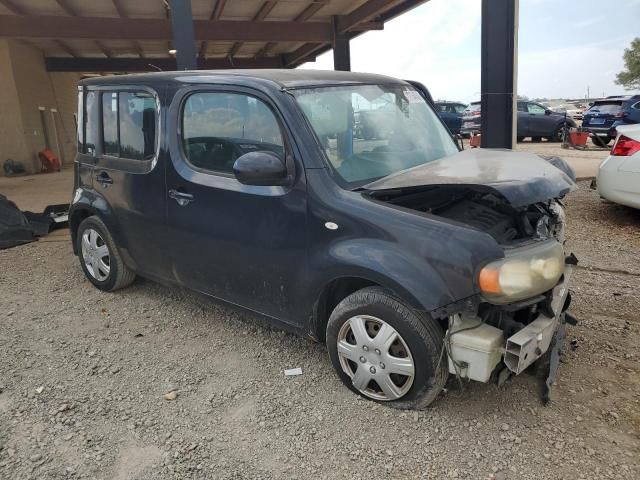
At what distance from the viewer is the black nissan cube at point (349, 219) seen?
101 inches

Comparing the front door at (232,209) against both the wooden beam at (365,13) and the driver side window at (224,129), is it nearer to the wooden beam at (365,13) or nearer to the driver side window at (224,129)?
the driver side window at (224,129)

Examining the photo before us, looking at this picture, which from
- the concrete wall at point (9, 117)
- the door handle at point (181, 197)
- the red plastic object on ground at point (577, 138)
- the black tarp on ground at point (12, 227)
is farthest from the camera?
the red plastic object on ground at point (577, 138)

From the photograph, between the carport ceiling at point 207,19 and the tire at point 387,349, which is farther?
the carport ceiling at point 207,19

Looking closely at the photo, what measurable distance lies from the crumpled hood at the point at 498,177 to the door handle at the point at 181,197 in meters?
1.28

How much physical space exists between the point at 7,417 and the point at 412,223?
2.44 meters

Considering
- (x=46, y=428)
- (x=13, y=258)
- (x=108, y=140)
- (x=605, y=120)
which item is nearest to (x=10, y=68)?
(x=13, y=258)

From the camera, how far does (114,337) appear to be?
3846 millimetres

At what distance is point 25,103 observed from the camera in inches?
600

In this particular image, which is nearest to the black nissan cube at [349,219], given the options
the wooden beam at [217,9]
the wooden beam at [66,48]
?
the wooden beam at [217,9]

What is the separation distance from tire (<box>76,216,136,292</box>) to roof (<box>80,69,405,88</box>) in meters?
1.32

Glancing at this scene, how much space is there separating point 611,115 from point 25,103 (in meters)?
18.8

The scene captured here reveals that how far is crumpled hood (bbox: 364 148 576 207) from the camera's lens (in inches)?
101

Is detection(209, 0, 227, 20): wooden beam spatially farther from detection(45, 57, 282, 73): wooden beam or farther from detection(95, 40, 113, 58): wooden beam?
detection(45, 57, 282, 73): wooden beam

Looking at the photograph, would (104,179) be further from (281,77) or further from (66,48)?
(66,48)
